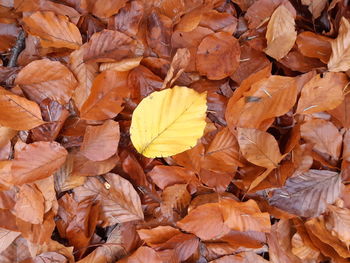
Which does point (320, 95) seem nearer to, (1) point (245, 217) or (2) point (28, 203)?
(1) point (245, 217)

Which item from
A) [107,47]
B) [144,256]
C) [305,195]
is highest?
[107,47]

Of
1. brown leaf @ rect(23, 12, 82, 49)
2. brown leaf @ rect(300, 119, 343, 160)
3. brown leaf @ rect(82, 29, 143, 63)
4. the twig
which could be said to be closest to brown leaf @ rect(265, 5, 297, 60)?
brown leaf @ rect(300, 119, 343, 160)

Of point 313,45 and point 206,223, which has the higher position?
point 313,45

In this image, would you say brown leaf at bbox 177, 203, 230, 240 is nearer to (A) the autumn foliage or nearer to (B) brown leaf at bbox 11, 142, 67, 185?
(A) the autumn foliage

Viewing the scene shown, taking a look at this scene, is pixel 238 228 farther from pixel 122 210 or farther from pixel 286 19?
pixel 286 19

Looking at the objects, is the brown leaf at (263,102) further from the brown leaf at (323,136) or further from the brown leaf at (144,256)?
the brown leaf at (144,256)

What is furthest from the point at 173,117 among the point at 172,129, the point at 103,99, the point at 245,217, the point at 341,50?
the point at 341,50

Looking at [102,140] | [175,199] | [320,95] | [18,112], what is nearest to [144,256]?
[175,199]
